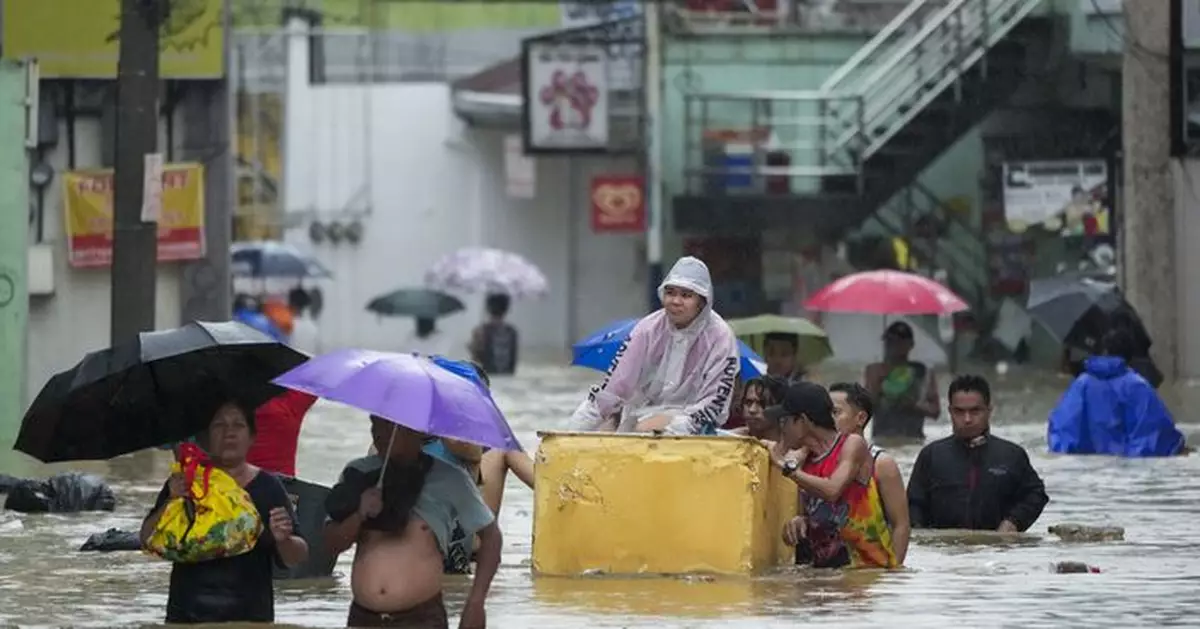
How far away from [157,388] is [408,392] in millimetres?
1029

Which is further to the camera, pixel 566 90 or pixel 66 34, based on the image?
pixel 566 90

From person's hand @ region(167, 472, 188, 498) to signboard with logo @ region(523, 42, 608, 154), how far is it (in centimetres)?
4009

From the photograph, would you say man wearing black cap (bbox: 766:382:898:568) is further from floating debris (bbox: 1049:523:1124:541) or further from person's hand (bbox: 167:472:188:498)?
person's hand (bbox: 167:472:188:498)

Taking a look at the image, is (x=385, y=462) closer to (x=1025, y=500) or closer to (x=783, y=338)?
(x=1025, y=500)

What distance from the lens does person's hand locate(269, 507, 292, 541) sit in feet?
34.8

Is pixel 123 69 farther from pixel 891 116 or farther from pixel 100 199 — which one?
pixel 891 116

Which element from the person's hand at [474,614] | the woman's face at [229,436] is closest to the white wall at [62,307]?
the woman's face at [229,436]

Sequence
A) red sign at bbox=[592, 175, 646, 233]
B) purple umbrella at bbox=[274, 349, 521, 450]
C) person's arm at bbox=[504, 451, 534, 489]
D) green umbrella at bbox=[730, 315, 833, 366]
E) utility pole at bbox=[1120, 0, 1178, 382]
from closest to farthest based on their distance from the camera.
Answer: purple umbrella at bbox=[274, 349, 521, 450], person's arm at bbox=[504, 451, 534, 489], green umbrella at bbox=[730, 315, 833, 366], utility pole at bbox=[1120, 0, 1178, 382], red sign at bbox=[592, 175, 646, 233]

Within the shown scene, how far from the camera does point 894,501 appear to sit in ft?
48.1

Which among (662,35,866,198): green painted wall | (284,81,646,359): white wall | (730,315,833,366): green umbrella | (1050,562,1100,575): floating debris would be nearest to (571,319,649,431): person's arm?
(1050,562,1100,575): floating debris

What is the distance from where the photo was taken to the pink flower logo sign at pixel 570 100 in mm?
50906

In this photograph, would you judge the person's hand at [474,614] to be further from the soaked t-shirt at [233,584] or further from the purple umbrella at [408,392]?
the soaked t-shirt at [233,584]

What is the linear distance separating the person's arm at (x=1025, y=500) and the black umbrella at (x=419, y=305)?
111ft

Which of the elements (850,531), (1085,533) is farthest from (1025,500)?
(850,531)
